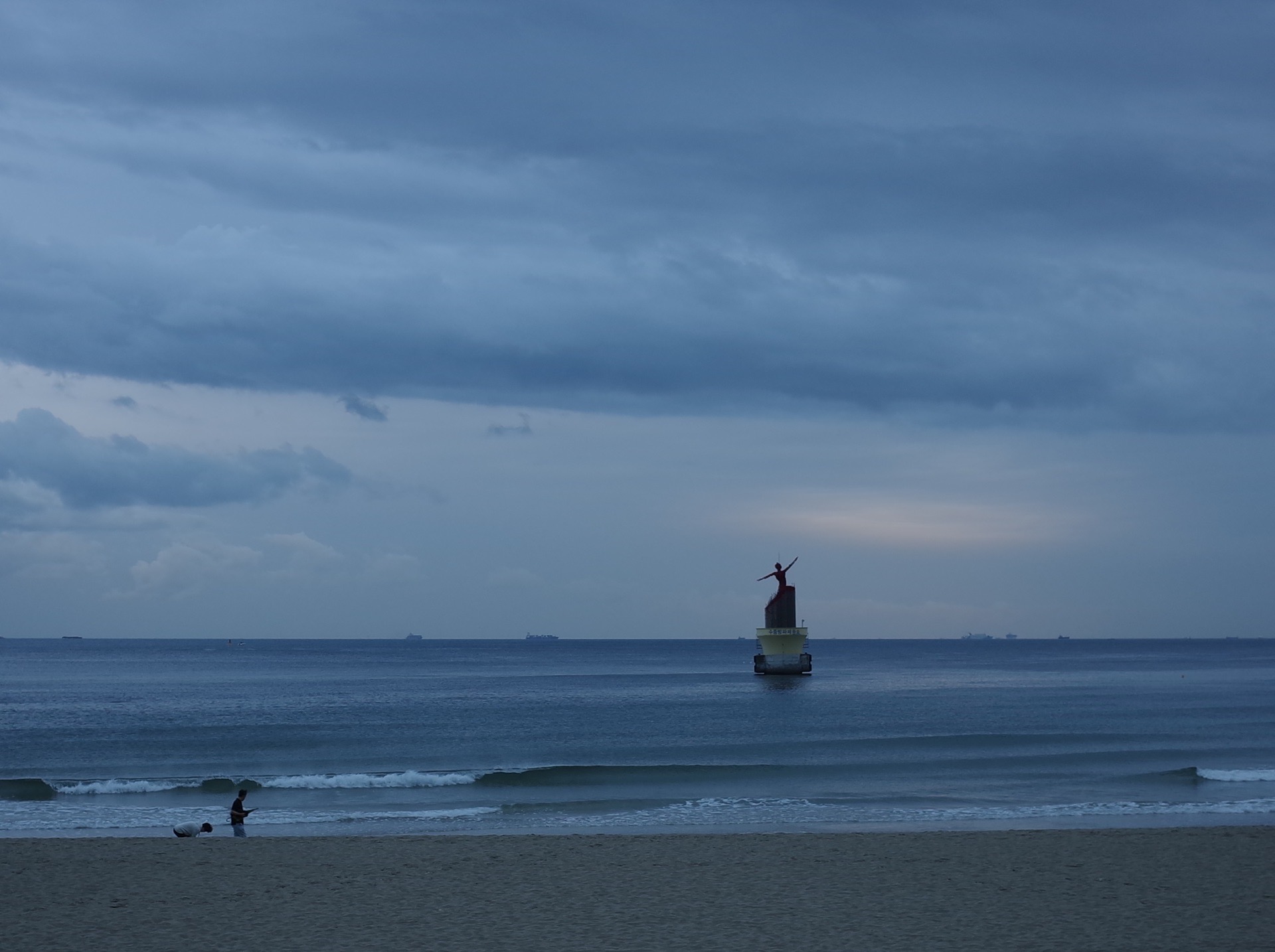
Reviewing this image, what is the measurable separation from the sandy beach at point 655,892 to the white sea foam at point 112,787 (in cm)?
1068

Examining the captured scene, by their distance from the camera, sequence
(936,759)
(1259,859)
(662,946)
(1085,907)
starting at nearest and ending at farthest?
(662,946), (1085,907), (1259,859), (936,759)

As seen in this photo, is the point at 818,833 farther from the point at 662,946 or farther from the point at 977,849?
the point at 662,946

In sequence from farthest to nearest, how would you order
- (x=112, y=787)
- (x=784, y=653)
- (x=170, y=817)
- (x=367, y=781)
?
(x=784, y=653) < (x=367, y=781) < (x=112, y=787) < (x=170, y=817)

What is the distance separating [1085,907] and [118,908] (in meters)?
11.5

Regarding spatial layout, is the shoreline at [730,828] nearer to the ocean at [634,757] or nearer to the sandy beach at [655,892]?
the ocean at [634,757]

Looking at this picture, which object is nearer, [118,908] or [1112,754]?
[118,908]

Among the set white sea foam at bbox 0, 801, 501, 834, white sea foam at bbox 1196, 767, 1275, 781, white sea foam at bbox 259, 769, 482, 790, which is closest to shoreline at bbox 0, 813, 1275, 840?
white sea foam at bbox 0, 801, 501, 834

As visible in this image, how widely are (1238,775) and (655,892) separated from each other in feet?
69.1

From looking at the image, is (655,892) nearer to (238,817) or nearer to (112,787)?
(238,817)

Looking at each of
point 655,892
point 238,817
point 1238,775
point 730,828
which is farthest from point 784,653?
point 655,892

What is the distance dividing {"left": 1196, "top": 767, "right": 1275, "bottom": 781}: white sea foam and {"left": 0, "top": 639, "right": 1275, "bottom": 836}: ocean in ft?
0.31

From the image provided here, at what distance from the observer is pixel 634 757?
111ft

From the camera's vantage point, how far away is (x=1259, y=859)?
600 inches

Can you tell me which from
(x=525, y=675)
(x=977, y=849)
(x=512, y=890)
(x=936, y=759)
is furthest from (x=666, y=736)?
(x=525, y=675)
